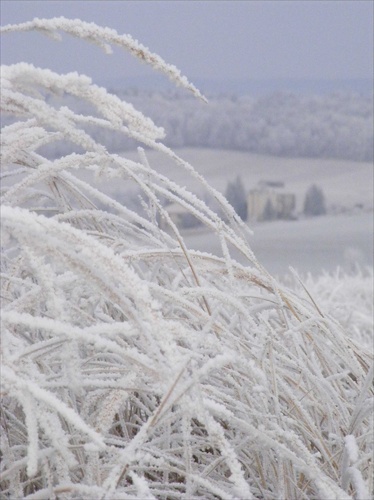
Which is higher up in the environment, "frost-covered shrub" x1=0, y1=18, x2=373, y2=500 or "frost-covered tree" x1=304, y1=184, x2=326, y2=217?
"frost-covered shrub" x1=0, y1=18, x2=373, y2=500

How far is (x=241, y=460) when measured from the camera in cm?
48

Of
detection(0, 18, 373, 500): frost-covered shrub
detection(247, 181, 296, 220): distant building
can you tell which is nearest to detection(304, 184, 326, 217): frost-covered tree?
detection(247, 181, 296, 220): distant building

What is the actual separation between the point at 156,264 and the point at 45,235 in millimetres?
267

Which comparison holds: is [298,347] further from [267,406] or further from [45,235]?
[45,235]

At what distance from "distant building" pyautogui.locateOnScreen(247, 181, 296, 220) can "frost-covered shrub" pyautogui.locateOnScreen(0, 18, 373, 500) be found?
3.34 m

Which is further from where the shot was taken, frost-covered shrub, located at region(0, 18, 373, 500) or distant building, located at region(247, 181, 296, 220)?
distant building, located at region(247, 181, 296, 220)

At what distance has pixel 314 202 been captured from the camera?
13.5 ft

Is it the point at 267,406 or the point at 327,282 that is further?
the point at 327,282

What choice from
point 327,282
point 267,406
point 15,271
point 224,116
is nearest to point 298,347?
point 267,406

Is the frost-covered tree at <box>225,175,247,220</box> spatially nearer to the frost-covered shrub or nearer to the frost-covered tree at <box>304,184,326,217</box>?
the frost-covered tree at <box>304,184,326,217</box>

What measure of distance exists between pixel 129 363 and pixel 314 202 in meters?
3.82

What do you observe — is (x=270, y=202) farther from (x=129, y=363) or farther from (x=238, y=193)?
(x=129, y=363)

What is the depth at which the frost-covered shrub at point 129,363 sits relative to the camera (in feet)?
1.10

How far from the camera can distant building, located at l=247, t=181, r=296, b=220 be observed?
13.1 ft
